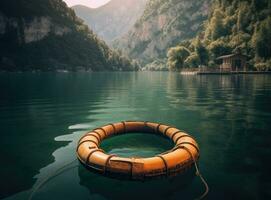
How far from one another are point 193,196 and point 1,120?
1666cm

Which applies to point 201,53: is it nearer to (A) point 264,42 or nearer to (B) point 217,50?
(B) point 217,50

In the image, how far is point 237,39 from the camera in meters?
118

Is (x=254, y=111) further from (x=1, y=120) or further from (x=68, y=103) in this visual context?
(x=1, y=120)

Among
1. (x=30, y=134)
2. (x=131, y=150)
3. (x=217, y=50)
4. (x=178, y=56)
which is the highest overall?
(x=217, y=50)

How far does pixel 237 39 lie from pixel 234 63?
26513 millimetres

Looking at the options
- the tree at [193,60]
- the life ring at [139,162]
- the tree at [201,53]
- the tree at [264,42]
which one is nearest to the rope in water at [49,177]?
the life ring at [139,162]

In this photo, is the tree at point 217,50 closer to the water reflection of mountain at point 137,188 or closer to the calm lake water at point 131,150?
the calm lake water at point 131,150

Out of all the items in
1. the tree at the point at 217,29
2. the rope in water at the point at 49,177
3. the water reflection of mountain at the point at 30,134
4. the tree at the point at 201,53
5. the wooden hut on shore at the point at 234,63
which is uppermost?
the tree at the point at 217,29

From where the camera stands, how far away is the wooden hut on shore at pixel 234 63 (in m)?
97.4

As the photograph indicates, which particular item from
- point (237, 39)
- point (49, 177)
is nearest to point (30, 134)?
point (49, 177)

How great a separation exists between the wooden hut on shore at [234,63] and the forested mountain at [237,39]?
430cm

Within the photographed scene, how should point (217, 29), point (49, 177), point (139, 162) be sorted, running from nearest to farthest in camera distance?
1. point (139, 162)
2. point (49, 177)
3. point (217, 29)

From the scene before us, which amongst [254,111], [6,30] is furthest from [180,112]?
[6,30]

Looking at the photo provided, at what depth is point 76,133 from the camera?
16484 mm
